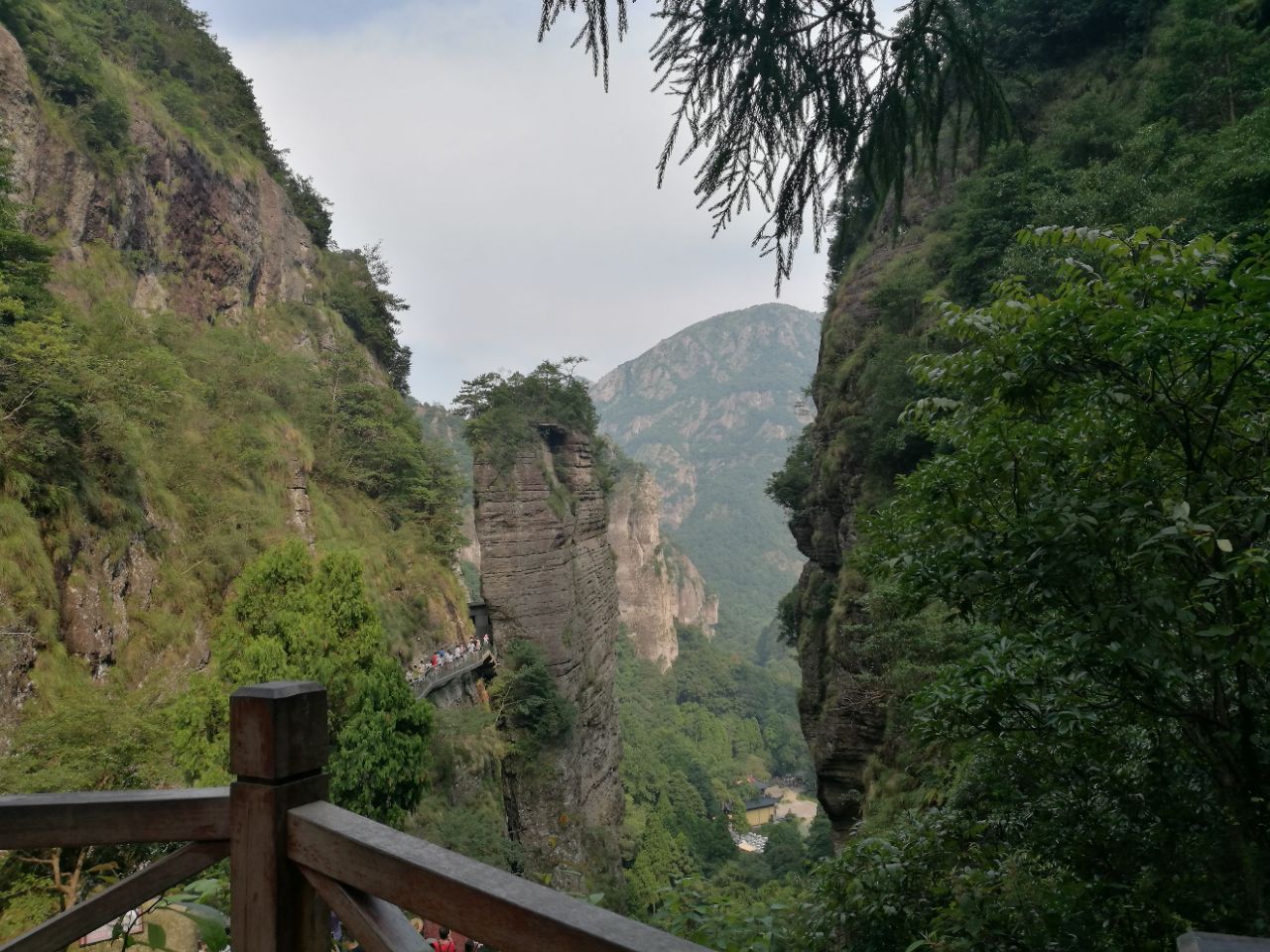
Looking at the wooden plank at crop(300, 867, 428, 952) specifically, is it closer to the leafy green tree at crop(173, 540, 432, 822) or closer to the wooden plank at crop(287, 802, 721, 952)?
the wooden plank at crop(287, 802, 721, 952)

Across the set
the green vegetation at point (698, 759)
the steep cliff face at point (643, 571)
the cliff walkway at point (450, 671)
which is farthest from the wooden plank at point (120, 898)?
the steep cliff face at point (643, 571)

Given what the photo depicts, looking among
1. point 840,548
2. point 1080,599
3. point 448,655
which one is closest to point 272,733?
point 1080,599

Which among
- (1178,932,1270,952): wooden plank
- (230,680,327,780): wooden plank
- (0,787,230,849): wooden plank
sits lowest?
(0,787,230,849): wooden plank

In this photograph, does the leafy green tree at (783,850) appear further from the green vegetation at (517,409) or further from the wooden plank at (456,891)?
the wooden plank at (456,891)

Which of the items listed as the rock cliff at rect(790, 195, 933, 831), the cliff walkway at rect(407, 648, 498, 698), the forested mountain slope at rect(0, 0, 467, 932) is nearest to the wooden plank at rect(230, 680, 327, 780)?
the forested mountain slope at rect(0, 0, 467, 932)

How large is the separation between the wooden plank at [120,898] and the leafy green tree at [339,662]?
33.9ft

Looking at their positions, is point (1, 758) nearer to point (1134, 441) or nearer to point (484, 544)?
point (1134, 441)

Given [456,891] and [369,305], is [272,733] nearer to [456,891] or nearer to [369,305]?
[456,891]

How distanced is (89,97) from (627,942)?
2362 cm

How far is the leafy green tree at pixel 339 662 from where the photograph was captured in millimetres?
10836

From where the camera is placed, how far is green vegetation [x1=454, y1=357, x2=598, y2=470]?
21719 mm

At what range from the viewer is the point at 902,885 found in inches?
127

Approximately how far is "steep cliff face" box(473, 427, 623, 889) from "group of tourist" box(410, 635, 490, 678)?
2.99 feet

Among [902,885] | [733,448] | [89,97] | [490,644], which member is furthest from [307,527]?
[733,448]
